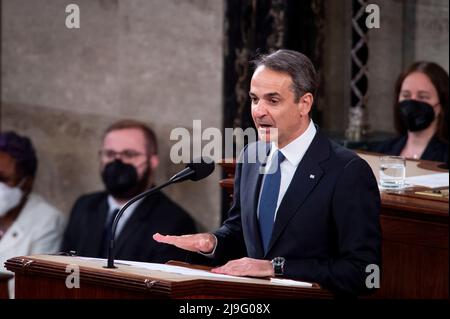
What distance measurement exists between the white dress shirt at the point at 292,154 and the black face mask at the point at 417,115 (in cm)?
208

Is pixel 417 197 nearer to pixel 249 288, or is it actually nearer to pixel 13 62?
pixel 249 288

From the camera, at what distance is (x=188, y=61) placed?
6.62 m

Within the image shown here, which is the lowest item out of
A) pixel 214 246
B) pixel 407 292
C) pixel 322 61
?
pixel 407 292

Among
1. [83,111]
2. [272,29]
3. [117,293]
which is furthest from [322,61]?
[117,293]

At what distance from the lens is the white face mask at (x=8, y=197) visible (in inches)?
233

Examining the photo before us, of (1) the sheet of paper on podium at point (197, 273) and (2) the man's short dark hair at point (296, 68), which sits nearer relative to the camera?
(1) the sheet of paper on podium at point (197, 273)

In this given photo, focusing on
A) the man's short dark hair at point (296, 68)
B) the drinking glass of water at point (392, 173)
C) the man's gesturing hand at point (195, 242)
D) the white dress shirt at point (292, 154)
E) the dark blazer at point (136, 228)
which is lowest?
the dark blazer at point (136, 228)

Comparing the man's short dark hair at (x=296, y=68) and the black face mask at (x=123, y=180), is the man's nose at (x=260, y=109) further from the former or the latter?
the black face mask at (x=123, y=180)

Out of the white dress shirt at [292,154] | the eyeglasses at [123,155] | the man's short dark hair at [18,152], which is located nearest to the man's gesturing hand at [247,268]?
the white dress shirt at [292,154]

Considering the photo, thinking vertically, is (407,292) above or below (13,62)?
below

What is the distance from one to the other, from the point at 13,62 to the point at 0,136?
161 cm

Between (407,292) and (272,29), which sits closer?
(407,292)
